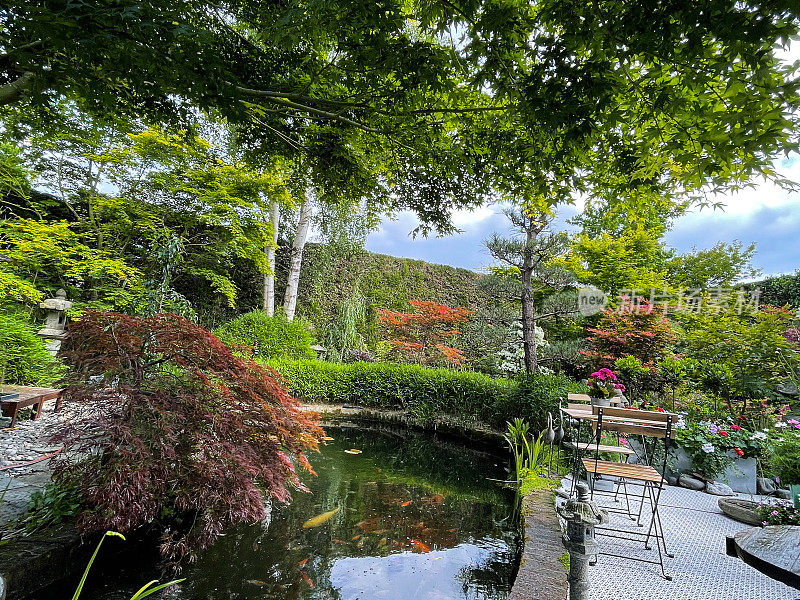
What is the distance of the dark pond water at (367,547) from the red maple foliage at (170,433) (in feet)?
0.84

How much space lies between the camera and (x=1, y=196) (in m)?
5.35

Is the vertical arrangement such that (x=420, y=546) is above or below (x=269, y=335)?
below

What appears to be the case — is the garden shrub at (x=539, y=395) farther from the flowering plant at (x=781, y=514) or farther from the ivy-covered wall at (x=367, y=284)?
the ivy-covered wall at (x=367, y=284)

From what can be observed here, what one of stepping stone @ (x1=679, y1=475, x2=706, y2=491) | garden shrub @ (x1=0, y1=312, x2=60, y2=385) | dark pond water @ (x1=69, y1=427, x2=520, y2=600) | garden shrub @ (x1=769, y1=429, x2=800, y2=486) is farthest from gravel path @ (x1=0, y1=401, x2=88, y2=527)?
garden shrub @ (x1=769, y1=429, x2=800, y2=486)

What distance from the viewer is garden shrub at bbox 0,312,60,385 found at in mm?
4480

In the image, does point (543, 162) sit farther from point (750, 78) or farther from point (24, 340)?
point (24, 340)

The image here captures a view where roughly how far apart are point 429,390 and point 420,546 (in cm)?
370

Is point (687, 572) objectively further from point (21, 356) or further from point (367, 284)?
point (367, 284)

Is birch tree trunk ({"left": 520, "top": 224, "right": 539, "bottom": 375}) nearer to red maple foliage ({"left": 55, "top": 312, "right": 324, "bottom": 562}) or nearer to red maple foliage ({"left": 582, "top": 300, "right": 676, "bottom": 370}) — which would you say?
red maple foliage ({"left": 582, "top": 300, "right": 676, "bottom": 370})

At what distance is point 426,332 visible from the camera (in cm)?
862

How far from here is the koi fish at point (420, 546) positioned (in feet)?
8.44

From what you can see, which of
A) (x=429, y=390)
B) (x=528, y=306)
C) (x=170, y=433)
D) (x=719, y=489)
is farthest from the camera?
(x=429, y=390)

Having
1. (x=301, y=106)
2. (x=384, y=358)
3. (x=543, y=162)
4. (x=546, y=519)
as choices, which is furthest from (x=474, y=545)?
(x=384, y=358)

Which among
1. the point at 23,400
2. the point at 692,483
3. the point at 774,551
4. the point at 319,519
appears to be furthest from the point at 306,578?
the point at 692,483
